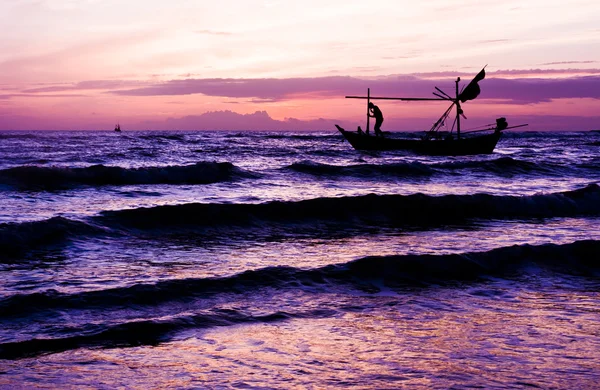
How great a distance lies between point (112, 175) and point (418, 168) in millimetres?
14797

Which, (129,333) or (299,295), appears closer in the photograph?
(129,333)

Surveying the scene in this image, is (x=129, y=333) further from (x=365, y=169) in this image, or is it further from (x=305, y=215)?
(x=365, y=169)

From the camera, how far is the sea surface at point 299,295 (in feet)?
16.6

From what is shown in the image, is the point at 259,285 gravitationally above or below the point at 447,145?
below

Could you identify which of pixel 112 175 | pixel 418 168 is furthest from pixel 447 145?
pixel 112 175

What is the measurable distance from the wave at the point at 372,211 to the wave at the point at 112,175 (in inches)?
334

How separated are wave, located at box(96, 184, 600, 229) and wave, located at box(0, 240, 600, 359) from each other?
16.8ft

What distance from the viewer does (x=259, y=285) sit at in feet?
26.4

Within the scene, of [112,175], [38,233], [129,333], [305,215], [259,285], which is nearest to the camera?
[129,333]

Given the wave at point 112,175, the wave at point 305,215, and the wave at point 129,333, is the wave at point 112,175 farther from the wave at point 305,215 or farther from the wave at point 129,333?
the wave at point 129,333

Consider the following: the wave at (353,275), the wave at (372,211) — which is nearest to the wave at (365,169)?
the wave at (372,211)

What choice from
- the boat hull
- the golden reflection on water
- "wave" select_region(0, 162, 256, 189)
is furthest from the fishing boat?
the golden reflection on water

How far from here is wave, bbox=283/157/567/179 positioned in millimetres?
28469

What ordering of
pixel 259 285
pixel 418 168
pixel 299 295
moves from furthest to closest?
1. pixel 418 168
2. pixel 259 285
3. pixel 299 295
